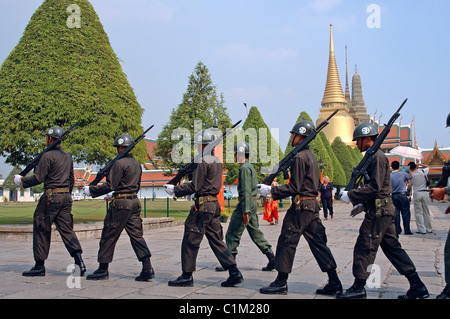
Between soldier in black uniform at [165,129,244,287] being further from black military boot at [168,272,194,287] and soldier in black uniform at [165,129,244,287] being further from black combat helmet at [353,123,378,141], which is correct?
black combat helmet at [353,123,378,141]

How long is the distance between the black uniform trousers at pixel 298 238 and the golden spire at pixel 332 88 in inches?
2844

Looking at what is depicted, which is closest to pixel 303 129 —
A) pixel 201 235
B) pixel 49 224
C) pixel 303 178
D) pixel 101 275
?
pixel 303 178

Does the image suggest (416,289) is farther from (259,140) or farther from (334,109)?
(334,109)

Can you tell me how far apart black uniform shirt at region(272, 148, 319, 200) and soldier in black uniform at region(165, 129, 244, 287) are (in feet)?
3.09

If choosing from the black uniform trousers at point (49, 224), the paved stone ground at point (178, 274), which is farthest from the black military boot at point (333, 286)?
the black uniform trousers at point (49, 224)

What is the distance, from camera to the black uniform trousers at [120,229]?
19.4 ft

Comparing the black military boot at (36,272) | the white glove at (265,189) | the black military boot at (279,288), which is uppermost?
the white glove at (265,189)

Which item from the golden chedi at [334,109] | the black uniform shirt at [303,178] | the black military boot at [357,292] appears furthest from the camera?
the golden chedi at [334,109]

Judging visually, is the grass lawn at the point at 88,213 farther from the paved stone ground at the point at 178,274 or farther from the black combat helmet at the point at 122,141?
the black combat helmet at the point at 122,141

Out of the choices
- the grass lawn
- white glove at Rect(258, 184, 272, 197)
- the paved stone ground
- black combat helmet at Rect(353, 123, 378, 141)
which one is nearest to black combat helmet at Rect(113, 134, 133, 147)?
the paved stone ground

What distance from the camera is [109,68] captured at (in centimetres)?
1303

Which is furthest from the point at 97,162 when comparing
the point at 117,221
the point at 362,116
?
the point at 362,116

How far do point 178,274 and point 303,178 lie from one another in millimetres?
2562
